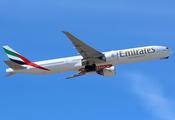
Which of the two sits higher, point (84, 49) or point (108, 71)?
point (84, 49)

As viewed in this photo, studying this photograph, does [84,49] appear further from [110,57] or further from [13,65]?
[13,65]

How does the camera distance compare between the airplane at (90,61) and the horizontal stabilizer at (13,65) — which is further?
the airplane at (90,61)

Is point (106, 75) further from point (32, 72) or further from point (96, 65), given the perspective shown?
point (32, 72)

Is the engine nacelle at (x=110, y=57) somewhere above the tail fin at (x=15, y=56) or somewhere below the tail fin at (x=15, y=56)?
below

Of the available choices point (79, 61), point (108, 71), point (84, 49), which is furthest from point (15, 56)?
point (108, 71)

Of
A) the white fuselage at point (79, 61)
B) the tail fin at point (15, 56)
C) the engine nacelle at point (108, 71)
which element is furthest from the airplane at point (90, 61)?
the engine nacelle at point (108, 71)

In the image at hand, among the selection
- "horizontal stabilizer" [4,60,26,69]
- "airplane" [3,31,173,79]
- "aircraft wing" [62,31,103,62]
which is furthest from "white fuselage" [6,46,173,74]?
"aircraft wing" [62,31,103,62]

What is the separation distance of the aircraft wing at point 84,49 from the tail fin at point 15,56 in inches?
424

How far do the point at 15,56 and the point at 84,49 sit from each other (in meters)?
14.3

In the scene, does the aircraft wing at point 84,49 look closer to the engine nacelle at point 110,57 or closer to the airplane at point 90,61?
the airplane at point 90,61

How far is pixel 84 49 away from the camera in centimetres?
4294

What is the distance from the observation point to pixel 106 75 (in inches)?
1902

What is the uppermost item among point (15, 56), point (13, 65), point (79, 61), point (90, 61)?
point (15, 56)

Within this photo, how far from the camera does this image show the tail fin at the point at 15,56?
47.2m
